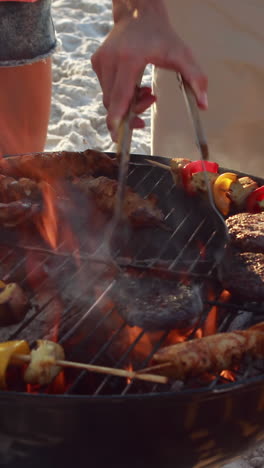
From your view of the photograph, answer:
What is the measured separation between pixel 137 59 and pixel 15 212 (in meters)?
0.95

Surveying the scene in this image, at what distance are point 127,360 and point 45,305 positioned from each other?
0.38 metres

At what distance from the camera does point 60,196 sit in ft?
10.1

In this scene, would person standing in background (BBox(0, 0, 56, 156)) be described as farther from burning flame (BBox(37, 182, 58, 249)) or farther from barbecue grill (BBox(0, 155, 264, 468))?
barbecue grill (BBox(0, 155, 264, 468))

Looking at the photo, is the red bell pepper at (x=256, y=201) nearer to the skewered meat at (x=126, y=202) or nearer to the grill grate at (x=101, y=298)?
the grill grate at (x=101, y=298)

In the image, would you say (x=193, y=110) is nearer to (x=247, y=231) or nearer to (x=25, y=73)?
(x=247, y=231)

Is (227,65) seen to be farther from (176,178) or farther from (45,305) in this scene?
(45,305)

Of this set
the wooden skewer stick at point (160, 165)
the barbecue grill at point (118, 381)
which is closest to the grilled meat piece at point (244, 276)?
the barbecue grill at point (118, 381)

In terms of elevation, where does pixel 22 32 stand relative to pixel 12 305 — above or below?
above

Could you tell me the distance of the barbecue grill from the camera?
1.86m

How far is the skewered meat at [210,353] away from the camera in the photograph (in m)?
1.92

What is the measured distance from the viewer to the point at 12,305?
88.0 inches

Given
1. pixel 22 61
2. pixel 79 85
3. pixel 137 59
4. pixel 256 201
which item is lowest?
pixel 79 85

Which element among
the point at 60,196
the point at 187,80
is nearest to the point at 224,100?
the point at 60,196

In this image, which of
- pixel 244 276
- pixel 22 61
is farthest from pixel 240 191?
pixel 22 61
